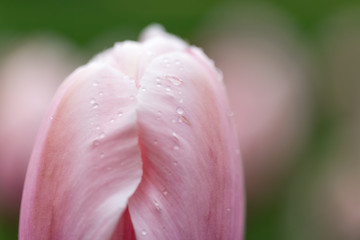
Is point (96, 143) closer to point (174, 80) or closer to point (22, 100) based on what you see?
point (174, 80)

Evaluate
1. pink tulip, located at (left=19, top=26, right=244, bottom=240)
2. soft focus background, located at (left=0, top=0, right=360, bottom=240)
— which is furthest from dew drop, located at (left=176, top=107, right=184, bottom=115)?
soft focus background, located at (left=0, top=0, right=360, bottom=240)

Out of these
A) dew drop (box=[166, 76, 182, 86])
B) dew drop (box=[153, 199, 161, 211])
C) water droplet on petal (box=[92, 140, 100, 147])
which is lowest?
dew drop (box=[153, 199, 161, 211])

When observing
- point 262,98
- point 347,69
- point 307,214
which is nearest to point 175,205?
point 307,214

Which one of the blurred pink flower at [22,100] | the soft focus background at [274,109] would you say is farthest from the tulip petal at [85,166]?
the blurred pink flower at [22,100]

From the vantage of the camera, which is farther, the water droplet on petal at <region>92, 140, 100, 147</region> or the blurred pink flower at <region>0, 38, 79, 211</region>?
the blurred pink flower at <region>0, 38, 79, 211</region>

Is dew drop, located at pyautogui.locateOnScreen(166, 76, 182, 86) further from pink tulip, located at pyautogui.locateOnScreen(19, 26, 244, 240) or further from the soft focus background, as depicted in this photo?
the soft focus background

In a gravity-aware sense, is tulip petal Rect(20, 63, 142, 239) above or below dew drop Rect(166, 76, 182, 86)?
below

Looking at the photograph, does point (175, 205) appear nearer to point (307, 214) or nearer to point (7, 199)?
point (7, 199)
